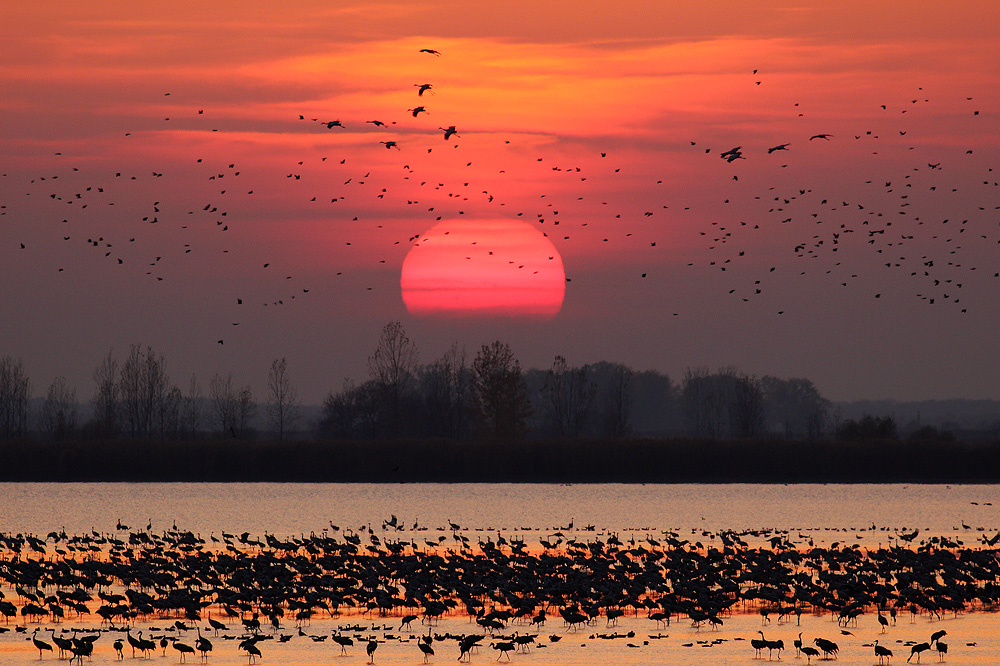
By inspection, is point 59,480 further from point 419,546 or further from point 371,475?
point 419,546

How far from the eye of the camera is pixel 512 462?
96.8 meters

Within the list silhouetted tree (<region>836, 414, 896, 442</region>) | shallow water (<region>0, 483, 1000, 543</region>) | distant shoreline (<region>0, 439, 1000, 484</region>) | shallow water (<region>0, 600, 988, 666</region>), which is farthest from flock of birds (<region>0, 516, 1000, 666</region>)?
silhouetted tree (<region>836, 414, 896, 442</region>)

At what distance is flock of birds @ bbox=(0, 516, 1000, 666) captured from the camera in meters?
24.0

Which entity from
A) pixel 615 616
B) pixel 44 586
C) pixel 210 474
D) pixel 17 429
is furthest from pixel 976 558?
pixel 17 429

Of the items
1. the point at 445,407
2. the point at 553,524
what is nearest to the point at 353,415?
the point at 445,407

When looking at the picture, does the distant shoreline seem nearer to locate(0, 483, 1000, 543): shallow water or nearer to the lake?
locate(0, 483, 1000, 543): shallow water

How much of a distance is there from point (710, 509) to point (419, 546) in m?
25.8

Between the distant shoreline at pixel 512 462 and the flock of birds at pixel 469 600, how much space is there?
5859cm

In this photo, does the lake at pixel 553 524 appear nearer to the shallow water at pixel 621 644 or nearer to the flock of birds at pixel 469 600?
the shallow water at pixel 621 644

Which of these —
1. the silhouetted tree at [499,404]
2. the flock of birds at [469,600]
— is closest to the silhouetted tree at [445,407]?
the silhouetted tree at [499,404]

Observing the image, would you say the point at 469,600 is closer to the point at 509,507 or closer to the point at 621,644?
the point at 621,644

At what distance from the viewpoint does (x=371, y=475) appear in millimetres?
96688

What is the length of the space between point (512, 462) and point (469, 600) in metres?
69.4

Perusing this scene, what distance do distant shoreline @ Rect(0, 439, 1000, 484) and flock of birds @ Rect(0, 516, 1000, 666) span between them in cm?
5859
